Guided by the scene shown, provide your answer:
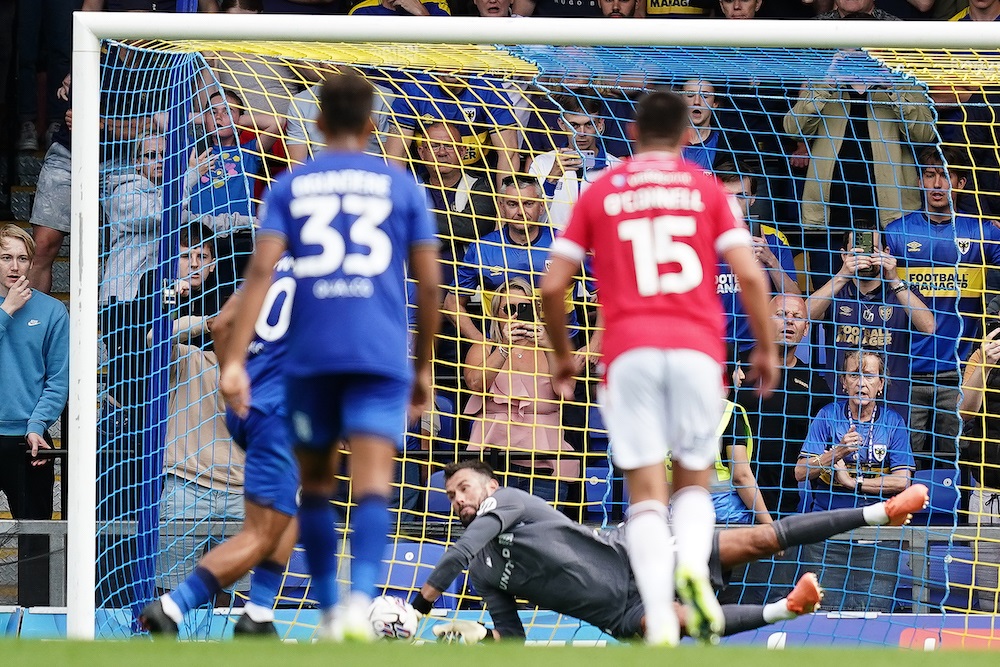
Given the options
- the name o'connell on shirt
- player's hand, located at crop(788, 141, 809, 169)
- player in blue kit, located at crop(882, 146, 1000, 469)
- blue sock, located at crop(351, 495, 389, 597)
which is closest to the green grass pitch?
blue sock, located at crop(351, 495, 389, 597)

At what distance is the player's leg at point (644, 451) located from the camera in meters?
4.26

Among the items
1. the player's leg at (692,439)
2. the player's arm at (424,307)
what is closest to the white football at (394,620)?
the player's arm at (424,307)

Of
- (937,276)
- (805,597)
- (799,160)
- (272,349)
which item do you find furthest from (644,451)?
(799,160)

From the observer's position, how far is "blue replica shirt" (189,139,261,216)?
6852 mm

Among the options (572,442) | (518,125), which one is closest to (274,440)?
(572,442)

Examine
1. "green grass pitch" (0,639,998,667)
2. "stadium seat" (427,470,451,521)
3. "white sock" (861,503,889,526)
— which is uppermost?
"green grass pitch" (0,639,998,667)

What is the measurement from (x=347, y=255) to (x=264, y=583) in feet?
6.12

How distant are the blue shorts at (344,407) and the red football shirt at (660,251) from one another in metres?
0.73

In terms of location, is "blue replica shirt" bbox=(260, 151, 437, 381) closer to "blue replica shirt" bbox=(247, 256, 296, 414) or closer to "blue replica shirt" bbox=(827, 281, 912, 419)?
"blue replica shirt" bbox=(247, 256, 296, 414)

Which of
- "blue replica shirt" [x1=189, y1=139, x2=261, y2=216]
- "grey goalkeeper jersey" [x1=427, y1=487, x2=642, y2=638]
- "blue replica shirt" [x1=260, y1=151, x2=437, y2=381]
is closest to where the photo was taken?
"blue replica shirt" [x1=260, y1=151, x2=437, y2=381]

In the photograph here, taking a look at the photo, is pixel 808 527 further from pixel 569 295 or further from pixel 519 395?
pixel 569 295

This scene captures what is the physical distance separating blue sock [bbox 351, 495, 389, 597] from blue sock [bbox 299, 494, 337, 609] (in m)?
0.21

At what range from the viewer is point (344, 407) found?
408 cm

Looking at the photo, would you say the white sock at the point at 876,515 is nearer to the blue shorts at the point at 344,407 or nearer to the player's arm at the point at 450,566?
the player's arm at the point at 450,566
